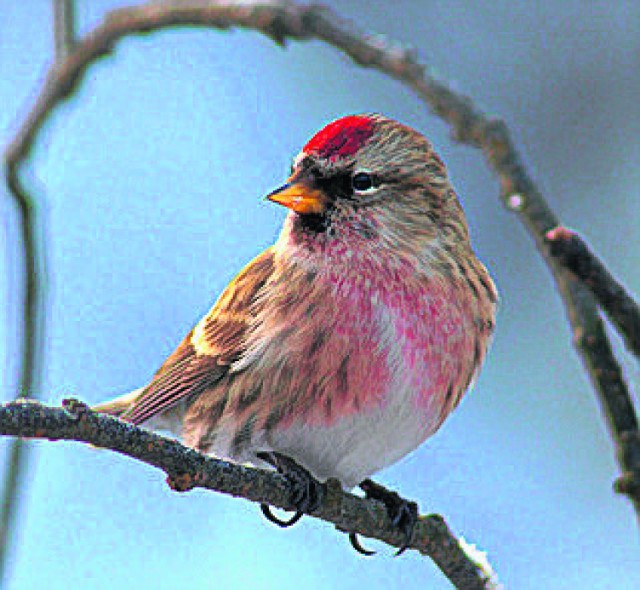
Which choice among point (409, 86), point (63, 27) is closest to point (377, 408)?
point (409, 86)

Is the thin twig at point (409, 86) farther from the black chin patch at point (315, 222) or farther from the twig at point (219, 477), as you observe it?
the twig at point (219, 477)

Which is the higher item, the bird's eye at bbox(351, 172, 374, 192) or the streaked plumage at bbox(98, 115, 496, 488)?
the bird's eye at bbox(351, 172, 374, 192)

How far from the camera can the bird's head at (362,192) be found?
2.53m

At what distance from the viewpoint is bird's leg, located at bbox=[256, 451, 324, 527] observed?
2.17 meters

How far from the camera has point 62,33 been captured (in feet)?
9.30

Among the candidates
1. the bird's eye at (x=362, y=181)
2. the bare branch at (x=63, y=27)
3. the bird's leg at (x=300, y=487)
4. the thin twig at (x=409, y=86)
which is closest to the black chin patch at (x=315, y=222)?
the bird's eye at (x=362, y=181)

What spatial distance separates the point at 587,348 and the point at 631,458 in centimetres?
24

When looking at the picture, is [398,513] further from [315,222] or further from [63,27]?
[63,27]

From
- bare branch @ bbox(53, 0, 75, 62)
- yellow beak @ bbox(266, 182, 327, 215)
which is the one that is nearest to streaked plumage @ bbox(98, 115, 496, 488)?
yellow beak @ bbox(266, 182, 327, 215)

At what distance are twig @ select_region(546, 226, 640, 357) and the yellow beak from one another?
37.9 inches

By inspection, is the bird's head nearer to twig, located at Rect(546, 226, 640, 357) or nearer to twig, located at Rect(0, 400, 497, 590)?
twig, located at Rect(0, 400, 497, 590)

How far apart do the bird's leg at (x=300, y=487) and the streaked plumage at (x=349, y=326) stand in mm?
74

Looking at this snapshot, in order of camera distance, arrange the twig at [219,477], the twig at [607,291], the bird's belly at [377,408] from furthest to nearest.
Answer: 1. the bird's belly at [377,408]
2. the twig at [607,291]
3. the twig at [219,477]

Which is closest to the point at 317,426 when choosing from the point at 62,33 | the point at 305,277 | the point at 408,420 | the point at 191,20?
the point at 408,420
